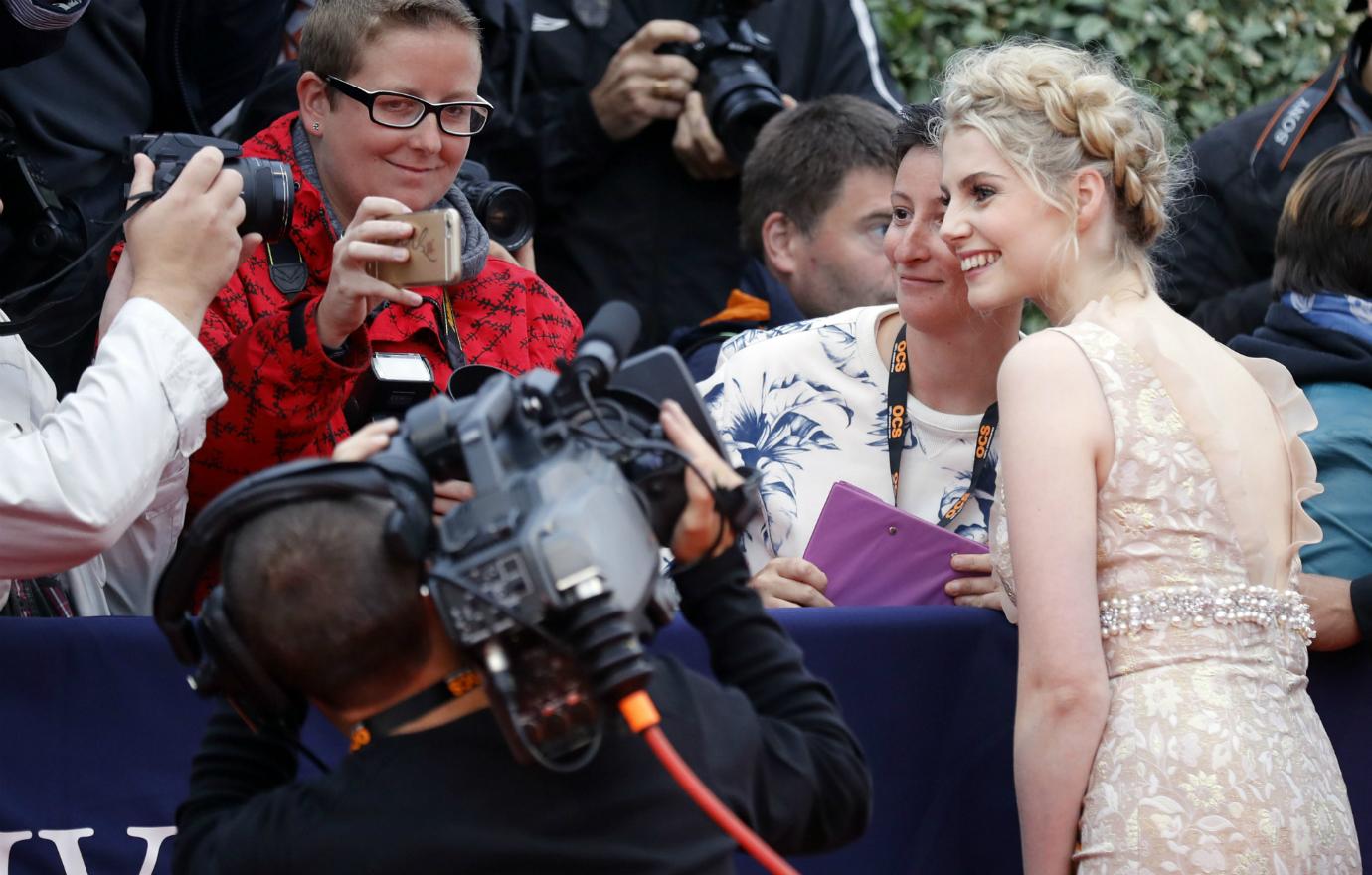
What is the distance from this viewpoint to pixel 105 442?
2.61 m

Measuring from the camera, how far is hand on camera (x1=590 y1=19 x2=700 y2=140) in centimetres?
481

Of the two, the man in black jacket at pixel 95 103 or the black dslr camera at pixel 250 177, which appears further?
the man in black jacket at pixel 95 103

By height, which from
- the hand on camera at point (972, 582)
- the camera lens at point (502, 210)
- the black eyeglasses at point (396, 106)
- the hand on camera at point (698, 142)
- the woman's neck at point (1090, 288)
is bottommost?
the hand on camera at point (972, 582)

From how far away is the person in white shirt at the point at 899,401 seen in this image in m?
3.45

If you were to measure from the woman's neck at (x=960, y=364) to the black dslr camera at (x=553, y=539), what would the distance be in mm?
1631

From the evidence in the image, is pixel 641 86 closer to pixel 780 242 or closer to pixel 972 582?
pixel 780 242

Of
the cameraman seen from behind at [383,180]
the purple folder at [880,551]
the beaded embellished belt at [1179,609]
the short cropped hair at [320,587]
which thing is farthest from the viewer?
the cameraman seen from behind at [383,180]

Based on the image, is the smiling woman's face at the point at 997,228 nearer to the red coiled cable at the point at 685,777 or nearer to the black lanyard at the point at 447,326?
the black lanyard at the point at 447,326

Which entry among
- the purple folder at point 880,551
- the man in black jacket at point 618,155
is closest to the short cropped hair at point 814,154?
the man in black jacket at point 618,155

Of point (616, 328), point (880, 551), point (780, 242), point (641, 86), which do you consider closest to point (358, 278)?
point (880, 551)

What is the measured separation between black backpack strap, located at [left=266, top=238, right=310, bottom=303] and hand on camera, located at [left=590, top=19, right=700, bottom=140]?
5.16 ft

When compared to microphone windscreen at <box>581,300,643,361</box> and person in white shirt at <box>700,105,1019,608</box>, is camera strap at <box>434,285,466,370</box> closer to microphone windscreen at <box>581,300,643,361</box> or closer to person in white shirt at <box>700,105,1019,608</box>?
person in white shirt at <box>700,105,1019,608</box>

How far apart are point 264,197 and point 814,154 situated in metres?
1.89

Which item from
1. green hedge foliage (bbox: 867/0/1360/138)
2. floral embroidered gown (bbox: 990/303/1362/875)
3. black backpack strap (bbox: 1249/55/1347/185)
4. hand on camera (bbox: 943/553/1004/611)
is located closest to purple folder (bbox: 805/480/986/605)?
hand on camera (bbox: 943/553/1004/611)
